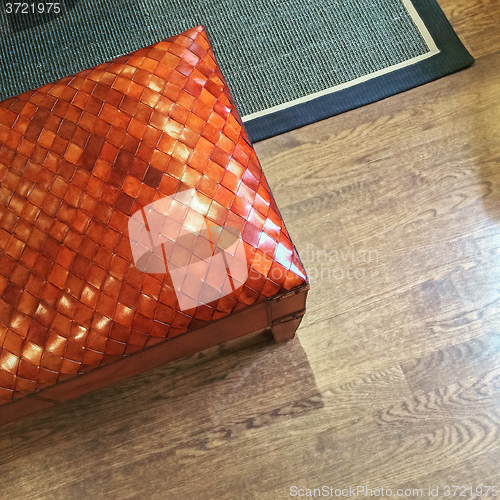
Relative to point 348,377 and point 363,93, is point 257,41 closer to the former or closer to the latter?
point 363,93

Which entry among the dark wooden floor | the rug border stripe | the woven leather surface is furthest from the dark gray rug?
the woven leather surface

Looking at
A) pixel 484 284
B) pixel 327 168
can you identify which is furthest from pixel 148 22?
pixel 484 284

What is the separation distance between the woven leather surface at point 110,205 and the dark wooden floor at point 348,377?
13.8 inches

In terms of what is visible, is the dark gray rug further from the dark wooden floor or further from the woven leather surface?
the woven leather surface

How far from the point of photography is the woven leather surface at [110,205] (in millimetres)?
651

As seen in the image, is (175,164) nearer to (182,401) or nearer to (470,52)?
(182,401)

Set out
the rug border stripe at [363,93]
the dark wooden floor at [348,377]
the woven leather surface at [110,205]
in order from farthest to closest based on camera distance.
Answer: the rug border stripe at [363,93], the dark wooden floor at [348,377], the woven leather surface at [110,205]

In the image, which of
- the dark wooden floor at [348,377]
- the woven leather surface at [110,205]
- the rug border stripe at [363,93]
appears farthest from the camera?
the rug border stripe at [363,93]

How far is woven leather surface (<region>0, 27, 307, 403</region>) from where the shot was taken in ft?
2.14

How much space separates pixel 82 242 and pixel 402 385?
684 millimetres

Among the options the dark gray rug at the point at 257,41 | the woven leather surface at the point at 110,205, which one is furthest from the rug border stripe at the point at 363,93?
the woven leather surface at the point at 110,205

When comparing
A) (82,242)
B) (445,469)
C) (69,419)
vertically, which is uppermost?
(82,242)

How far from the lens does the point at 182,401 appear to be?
3.19ft

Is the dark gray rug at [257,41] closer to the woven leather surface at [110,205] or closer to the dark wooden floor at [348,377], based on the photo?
the dark wooden floor at [348,377]
